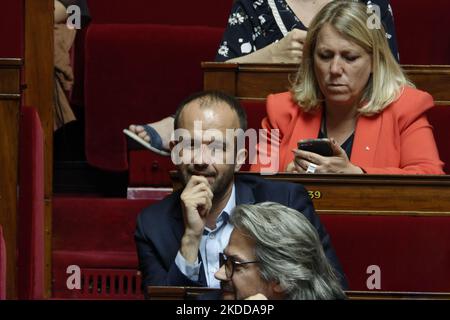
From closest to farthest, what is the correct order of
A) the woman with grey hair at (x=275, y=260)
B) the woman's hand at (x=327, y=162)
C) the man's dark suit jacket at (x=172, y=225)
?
the woman with grey hair at (x=275, y=260), the man's dark suit jacket at (x=172, y=225), the woman's hand at (x=327, y=162)

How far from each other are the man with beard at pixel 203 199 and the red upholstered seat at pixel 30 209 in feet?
0.47

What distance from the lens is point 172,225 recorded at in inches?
32.9

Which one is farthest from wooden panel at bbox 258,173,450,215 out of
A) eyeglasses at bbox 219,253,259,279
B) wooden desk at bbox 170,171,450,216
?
eyeglasses at bbox 219,253,259,279

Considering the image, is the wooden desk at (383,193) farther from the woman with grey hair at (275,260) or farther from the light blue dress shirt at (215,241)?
the woman with grey hair at (275,260)

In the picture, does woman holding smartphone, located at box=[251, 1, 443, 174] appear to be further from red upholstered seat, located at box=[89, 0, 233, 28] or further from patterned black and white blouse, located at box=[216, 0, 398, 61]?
red upholstered seat, located at box=[89, 0, 233, 28]

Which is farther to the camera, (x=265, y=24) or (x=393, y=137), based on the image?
(x=265, y=24)

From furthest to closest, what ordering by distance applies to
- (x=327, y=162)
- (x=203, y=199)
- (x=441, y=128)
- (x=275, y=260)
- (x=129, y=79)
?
(x=129, y=79) → (x=441, y=128) → (x=327, y=162) → (x=203, y=199) → (x=275, y=260)

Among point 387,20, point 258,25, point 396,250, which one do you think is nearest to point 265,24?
point 258,25

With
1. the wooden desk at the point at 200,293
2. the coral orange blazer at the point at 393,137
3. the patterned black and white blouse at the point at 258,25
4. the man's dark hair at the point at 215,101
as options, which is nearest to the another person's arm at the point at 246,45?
the patterned black and white blouse at the point at 258,25

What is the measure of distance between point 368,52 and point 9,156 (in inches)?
11.6

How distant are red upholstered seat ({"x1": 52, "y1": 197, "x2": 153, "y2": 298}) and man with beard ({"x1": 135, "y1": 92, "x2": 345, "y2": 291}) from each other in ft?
0.74

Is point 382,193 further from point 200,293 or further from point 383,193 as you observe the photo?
Answer: point 200,293

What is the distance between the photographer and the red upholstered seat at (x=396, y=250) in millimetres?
884

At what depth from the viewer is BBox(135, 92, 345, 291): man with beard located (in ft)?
2.67
